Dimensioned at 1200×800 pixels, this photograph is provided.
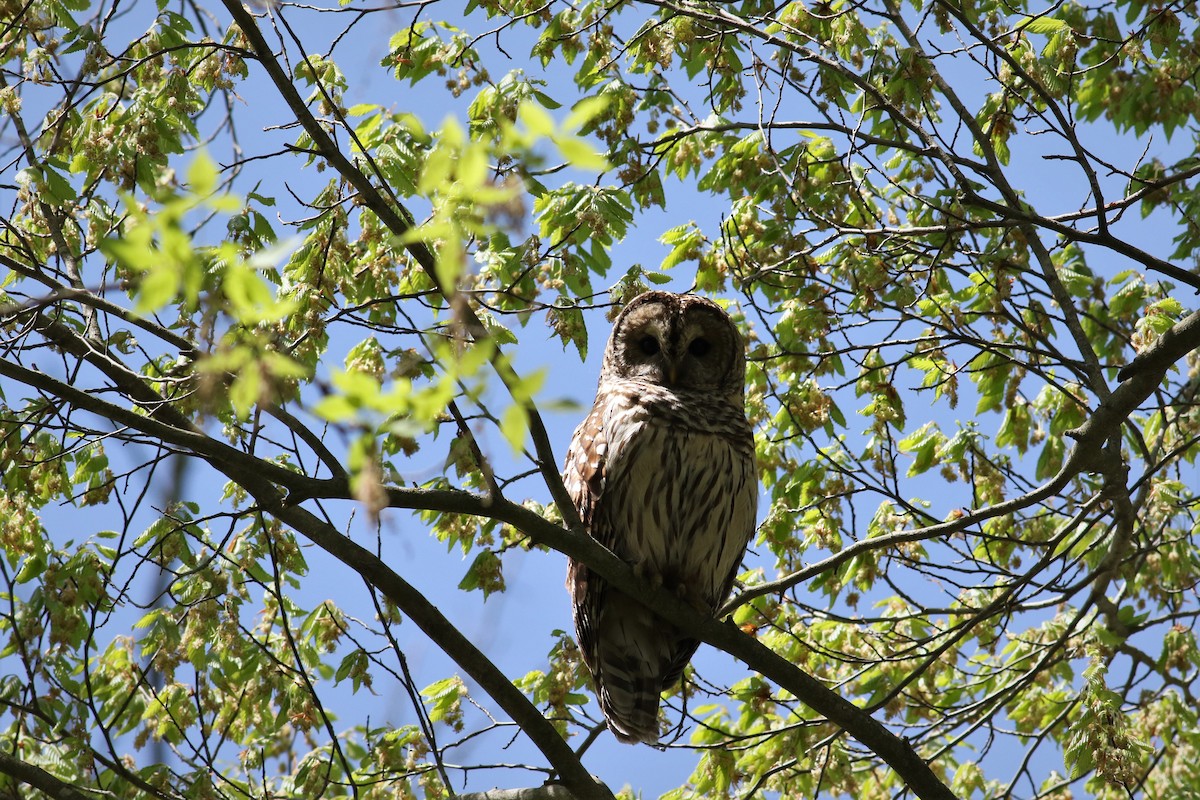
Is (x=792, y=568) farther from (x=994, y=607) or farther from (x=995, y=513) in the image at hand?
(x=995, y=513)

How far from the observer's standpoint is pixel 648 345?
4.63 meters

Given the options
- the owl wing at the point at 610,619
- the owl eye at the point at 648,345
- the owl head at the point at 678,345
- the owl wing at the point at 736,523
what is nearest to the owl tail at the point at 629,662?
the owl wing at the point at 610,619

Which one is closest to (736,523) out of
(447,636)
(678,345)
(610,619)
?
(610,619)

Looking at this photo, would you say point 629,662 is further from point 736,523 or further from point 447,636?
point 447,636

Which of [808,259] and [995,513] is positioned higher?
[808,259]

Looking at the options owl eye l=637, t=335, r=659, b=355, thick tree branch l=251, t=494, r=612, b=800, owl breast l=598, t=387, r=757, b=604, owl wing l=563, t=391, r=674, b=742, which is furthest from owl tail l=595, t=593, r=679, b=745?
owl eye l=637, t=335, r=659, b=355

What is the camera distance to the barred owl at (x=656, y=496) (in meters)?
4.01

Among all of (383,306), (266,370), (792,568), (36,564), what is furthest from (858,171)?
(266,370)

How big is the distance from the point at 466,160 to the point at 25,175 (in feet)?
11.5

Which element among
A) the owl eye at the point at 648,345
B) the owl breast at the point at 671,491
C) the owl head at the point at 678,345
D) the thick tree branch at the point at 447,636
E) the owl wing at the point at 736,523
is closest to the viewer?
the thick tree branch at the point at 447,636

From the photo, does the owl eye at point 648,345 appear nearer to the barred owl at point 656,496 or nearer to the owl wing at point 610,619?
the barred owl at point 656,496

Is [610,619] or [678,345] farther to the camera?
[678,345]

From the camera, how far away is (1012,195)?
393cm

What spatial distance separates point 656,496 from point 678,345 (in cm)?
77
